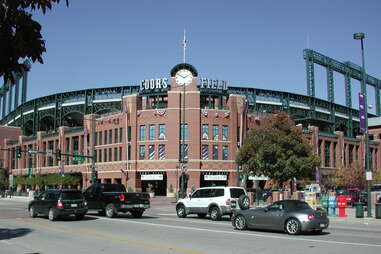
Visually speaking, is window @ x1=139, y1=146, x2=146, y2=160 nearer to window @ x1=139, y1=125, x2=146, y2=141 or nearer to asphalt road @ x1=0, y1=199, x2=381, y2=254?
window @ x1=139, y1=125, x2=146, y2=141

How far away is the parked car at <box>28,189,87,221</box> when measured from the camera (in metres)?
24.2

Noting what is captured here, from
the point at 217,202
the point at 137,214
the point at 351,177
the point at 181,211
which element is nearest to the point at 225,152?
the point at 351,177

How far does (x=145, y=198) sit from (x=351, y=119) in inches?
3796

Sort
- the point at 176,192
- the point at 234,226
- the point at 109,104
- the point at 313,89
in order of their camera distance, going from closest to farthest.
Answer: the point at 234,226 < the point at 176,192 < the point at 109,104 < the point at 313,89

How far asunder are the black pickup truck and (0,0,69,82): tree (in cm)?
2048

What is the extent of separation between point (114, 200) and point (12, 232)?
8.09 m

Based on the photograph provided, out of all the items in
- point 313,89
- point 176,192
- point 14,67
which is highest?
point 313,89

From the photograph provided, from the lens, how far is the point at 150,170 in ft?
221

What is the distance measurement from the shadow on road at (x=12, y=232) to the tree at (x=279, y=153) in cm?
2793

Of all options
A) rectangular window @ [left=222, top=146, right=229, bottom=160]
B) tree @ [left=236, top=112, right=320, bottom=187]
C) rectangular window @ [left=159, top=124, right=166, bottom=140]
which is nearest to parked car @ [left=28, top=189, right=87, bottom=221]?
tree @ [left=236, top=112, right=320, bottom=187]

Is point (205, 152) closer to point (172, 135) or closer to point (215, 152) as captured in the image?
point (215, 152)

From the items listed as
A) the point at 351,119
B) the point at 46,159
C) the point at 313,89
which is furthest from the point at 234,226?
the point at 351,119

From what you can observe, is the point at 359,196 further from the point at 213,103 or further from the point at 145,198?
the point at 213,103

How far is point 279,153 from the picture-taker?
43.6 m
